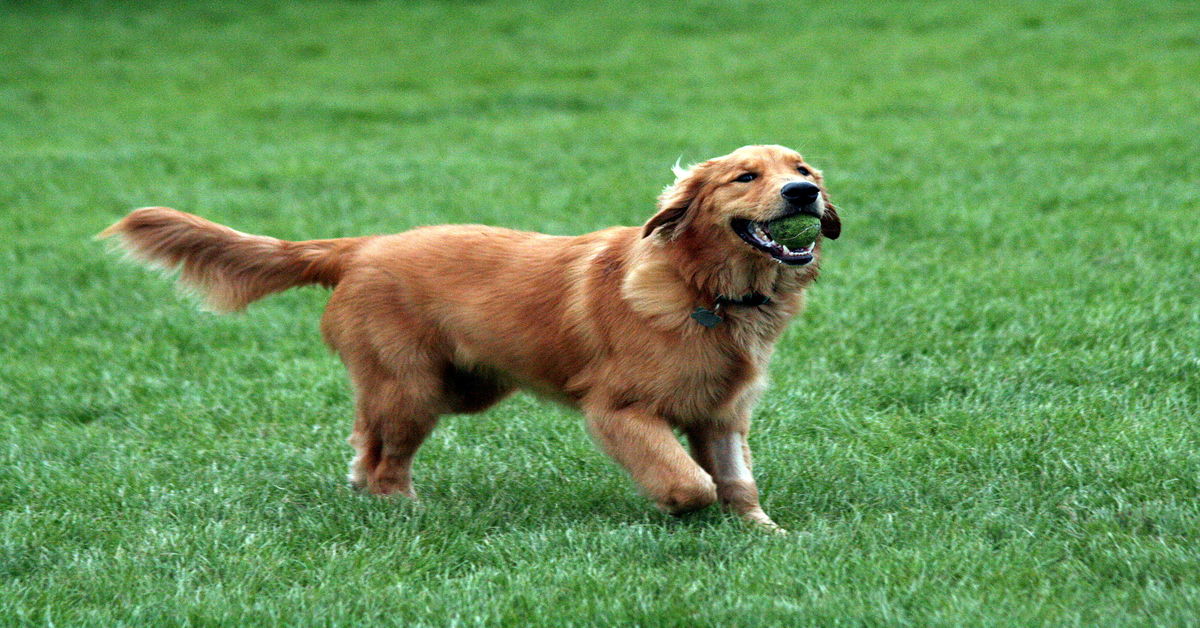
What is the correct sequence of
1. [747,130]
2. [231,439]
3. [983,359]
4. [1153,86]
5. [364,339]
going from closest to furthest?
[364,339]
[231,439]
[983,359]
[747,130]
[1153,86]

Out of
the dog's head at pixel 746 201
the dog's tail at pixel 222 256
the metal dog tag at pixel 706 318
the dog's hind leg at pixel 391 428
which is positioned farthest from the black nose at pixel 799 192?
the dog's tail at pixel 222 256

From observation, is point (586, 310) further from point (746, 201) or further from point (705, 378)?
point (746, 201)

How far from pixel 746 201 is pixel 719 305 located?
1.25ft

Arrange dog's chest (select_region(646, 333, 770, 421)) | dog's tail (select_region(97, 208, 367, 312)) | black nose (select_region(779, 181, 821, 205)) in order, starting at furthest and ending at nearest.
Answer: dog's tail (select_region(97, 208, 367, 312)) → dog's chest (select_region(646, 333, 770, 421)) → black nose (select_region(779, 181, 821, 205))

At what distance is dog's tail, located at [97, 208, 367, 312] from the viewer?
5.33 metres

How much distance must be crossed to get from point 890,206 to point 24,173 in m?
7.53

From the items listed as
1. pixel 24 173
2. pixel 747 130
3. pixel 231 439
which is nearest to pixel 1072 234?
pixel 747 130

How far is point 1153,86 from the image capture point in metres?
13.5

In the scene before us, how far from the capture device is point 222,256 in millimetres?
5348

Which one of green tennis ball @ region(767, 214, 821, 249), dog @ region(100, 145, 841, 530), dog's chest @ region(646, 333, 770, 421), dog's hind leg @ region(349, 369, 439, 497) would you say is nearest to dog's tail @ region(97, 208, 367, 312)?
dog @ region(100, 145, 841, 530)

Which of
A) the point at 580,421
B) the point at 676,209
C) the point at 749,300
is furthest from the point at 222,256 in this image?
the point at 749,300

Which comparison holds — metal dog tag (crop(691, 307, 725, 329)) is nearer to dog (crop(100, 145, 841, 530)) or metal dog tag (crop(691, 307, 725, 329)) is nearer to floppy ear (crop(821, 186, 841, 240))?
dog (crop(100, 145, 841, 530))

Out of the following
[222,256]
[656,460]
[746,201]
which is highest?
[746,201]

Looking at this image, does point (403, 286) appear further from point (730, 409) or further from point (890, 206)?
point (890, 206)
